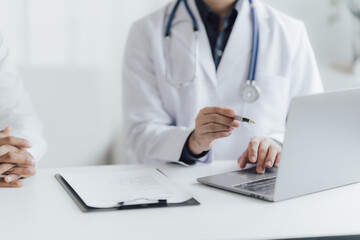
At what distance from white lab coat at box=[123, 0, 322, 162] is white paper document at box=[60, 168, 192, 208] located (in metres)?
0.38

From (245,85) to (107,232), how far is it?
88 cm

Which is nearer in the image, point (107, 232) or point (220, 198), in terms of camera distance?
point (107, 232)

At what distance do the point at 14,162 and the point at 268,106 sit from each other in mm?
845

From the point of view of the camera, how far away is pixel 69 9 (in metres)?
2.02

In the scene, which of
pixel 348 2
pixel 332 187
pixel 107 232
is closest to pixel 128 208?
pixel 107 232

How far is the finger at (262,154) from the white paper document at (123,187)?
0.24m

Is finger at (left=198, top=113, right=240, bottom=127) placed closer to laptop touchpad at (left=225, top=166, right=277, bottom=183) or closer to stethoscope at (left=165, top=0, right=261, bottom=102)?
laptop touchpad at (left=225, top=166, right=277, bottom=183)

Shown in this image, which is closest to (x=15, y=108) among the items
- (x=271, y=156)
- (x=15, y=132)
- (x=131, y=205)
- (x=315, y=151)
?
(x=15, y=132)

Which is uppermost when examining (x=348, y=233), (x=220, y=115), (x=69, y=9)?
(x=69, y=9)

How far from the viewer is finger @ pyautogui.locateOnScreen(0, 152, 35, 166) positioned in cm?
107

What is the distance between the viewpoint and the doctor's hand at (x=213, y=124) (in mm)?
1052

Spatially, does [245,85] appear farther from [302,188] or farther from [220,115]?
[302,188]

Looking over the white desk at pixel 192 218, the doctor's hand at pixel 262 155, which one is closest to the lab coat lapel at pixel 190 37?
the doctor's hand at pixel 262 155

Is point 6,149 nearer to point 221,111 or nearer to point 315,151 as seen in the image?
point 221,111
